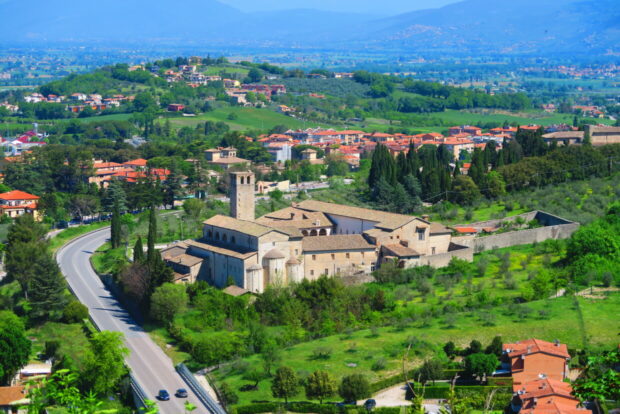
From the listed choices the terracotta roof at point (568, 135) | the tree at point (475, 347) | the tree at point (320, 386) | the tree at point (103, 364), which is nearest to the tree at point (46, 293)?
the tree at point (103, 364)

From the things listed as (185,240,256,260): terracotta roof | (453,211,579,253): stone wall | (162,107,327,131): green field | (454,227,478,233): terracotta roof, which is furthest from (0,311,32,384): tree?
(162,107,327,131): green field

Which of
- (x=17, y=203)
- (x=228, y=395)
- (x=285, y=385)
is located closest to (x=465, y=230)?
(x=285, y=385)

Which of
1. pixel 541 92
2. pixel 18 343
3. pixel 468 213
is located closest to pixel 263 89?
pixel 541 92

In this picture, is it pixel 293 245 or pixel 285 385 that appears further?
pixel 293 245

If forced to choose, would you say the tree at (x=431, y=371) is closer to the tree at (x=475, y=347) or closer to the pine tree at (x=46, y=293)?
the tree at (x=475, y=347)

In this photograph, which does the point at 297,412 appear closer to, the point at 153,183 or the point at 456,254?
the point at 456,254

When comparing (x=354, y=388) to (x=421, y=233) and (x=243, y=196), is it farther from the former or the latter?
(x=243, y=196)
